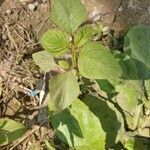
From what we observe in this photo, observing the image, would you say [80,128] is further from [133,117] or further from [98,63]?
[98,63]

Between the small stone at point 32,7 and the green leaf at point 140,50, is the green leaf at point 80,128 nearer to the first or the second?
the green leaf at point 140,50

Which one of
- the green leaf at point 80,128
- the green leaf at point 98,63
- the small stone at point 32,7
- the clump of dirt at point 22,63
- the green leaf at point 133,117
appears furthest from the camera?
the small stone at point 32,7

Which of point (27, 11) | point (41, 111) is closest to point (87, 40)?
point (41, 111)

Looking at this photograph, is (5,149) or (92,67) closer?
(92,67)

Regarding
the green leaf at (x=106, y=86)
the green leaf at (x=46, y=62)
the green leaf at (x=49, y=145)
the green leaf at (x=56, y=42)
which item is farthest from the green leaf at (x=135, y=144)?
the green leaf at (x=56, y=42)

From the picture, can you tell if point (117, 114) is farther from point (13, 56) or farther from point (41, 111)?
point (13, 56)
